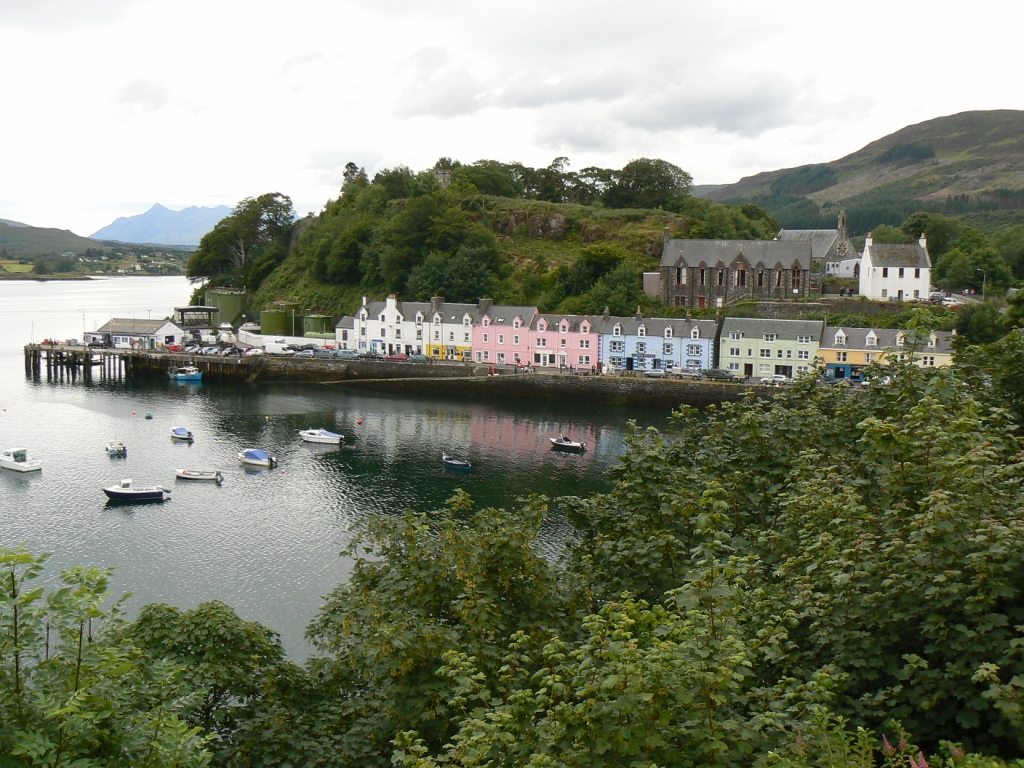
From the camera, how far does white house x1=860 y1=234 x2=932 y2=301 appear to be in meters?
59.2

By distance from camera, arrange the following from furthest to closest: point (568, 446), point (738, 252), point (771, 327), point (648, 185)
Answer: point (648, 185) → point (738, 252) → point (771, 327) → point (568, 446)

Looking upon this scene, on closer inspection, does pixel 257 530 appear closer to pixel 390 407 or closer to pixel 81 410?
pixel 390 407

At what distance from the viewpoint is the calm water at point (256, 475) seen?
82.8 feet

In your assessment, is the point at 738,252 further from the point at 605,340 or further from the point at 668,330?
the point at 605,340

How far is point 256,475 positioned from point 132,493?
17.5 feet

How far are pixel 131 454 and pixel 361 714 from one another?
106 feet

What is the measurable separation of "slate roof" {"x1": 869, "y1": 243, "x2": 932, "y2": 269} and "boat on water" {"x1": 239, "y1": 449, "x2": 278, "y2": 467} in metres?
45.5

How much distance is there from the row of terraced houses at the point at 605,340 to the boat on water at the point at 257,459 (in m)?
24.7

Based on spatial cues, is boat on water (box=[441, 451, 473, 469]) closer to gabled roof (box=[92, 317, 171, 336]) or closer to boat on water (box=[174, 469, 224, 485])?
boat on water (box=[174, 469, 224, 485])

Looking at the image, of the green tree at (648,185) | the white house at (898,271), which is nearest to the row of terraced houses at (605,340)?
the white house at (898,271)

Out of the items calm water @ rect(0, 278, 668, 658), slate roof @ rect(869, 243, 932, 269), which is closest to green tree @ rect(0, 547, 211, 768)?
calm water @ rect(0, 278, 668, 658)

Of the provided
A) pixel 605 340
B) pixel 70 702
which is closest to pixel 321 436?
pixel 605 340

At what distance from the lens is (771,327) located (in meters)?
53.9

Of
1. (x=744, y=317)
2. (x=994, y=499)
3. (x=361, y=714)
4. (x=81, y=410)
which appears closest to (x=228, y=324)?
(x=81, y=410)
